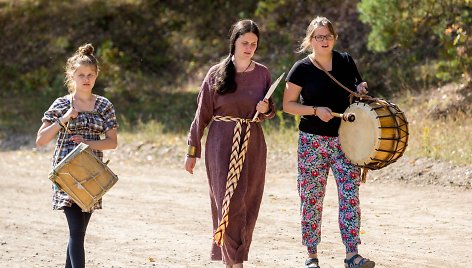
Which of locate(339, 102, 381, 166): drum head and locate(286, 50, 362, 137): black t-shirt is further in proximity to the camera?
locate(286, 50, 362, 137): black t-shirt

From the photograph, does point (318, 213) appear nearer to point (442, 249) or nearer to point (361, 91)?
point (361, 91)

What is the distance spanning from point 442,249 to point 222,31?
14105 millimetres

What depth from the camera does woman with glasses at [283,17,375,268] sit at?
267 inches

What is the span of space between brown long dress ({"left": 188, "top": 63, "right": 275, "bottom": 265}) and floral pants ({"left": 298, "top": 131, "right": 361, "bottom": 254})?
0.34 metres

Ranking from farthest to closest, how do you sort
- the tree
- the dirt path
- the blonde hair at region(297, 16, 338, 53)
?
1. the tree
2. the dirt path
3. the blonde hair at region(297, 16, 338, 53)

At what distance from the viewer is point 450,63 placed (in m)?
15.2

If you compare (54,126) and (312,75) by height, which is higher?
(312,75)

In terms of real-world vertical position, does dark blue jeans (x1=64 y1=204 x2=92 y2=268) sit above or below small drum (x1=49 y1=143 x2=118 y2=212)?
below

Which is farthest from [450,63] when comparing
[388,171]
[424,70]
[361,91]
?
[361,91]

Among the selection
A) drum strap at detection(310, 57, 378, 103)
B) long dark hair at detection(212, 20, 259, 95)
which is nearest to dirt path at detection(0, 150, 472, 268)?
drum strap at detection(310, 57, 378, 103)

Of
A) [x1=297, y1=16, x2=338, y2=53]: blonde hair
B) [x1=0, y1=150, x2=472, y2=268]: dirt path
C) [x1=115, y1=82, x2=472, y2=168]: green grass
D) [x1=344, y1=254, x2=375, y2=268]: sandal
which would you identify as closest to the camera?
[x1=344, y1=254, x2=375, y2=268]: sandal

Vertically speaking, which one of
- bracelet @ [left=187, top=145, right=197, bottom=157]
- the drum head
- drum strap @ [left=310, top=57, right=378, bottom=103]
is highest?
drum strap @ [left=310, top=57, right=378, bottom=103]

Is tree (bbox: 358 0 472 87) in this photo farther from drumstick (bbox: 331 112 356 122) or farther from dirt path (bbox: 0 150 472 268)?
drumstick (bbox: 331 112 356 122)

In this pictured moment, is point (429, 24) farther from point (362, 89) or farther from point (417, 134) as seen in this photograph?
point (362, 89)
